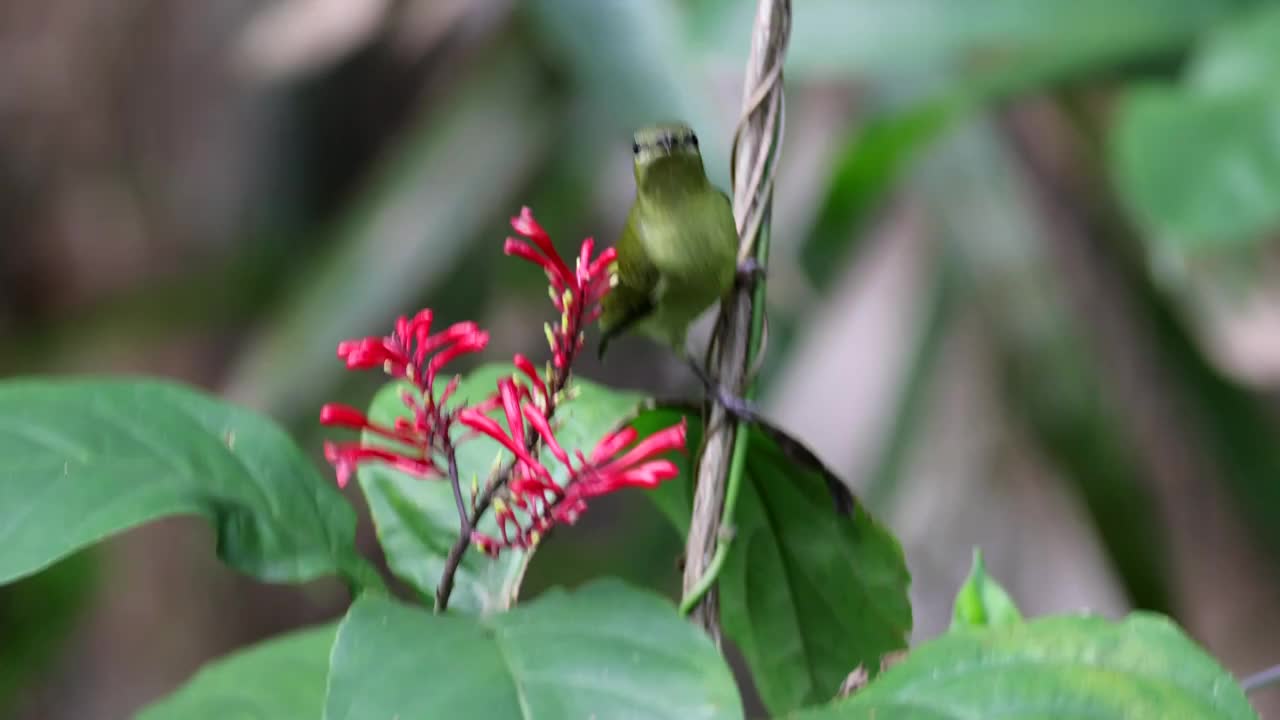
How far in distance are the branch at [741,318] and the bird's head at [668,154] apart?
2cm

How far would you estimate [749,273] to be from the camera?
54 cm

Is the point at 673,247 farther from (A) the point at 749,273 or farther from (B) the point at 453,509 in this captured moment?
(B) the point at 453,509

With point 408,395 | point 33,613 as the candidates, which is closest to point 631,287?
point 408,395

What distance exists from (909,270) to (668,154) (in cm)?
117

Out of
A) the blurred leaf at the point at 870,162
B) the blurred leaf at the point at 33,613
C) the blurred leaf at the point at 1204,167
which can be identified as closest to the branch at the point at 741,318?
the blurred leaf at the point at 1204,167

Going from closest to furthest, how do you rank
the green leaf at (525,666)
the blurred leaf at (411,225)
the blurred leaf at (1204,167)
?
the green leaf at (525,666)
the blurred leaf at (1204,167)
the blurred leaf at (411,225)

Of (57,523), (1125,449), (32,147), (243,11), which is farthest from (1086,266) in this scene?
(32,147)

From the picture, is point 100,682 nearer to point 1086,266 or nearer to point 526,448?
point 1086,266

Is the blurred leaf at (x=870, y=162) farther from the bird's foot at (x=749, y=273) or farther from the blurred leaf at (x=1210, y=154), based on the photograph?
the bird's foot at (x=749, y=273)

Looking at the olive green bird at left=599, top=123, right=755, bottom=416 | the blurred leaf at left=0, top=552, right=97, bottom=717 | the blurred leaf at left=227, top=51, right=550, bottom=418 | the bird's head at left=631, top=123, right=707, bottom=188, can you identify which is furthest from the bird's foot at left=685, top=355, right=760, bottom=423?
the blurred leaf at left=0, top=552, right=97, bottom=717

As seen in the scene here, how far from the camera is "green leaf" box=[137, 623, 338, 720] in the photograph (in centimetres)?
65

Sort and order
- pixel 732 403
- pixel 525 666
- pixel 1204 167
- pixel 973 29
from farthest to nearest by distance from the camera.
A: pixel 973 29 < pixel 1204 167 < pixel 732 403 < pixel 525 666

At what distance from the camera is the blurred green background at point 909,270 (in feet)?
4.60

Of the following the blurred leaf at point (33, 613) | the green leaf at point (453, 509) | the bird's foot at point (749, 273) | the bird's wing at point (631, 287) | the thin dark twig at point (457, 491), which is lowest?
the blurred leaf at point (33, 613)
